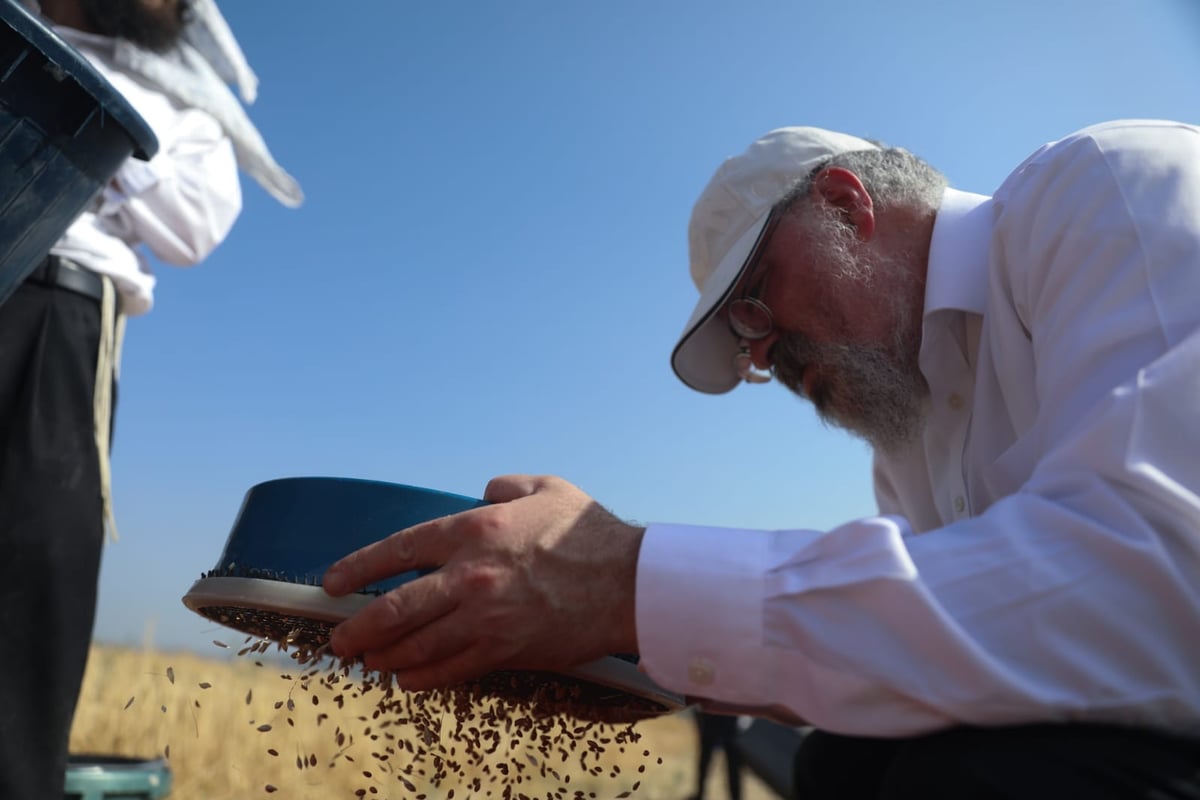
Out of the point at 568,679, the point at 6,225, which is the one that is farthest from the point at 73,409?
the point at 568,679

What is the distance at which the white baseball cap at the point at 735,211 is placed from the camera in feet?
7.66

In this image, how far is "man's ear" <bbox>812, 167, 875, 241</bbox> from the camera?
219 centimetres

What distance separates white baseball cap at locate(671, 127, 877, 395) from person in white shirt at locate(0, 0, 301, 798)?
1772mm

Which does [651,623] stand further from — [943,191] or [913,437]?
[943,191]

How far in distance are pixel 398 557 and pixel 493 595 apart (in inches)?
6.2

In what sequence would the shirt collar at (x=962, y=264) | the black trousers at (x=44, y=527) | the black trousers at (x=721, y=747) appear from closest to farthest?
1. the shirt collar at (x=962, y=264)
2. the black trousers at (x=44, y=527)
3. the black trousers at (x=721, y=747)

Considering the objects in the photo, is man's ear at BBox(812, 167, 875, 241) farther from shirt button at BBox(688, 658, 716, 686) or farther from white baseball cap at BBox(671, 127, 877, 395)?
shirt button at BBox(688, 658, 716, 686)

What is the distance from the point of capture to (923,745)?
109 centimetres

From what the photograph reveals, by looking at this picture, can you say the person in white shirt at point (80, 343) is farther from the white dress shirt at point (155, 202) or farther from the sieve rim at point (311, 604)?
the sieve rim at point (311, 604)

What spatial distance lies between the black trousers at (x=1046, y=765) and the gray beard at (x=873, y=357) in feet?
3.61

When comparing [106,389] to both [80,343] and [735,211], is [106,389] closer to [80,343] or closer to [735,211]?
[80,343]

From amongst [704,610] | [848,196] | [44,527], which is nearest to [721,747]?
[848,196]

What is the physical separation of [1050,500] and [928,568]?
18cm

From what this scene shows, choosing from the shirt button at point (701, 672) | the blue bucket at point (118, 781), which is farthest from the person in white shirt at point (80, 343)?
the shirt button at point (701, 672)
